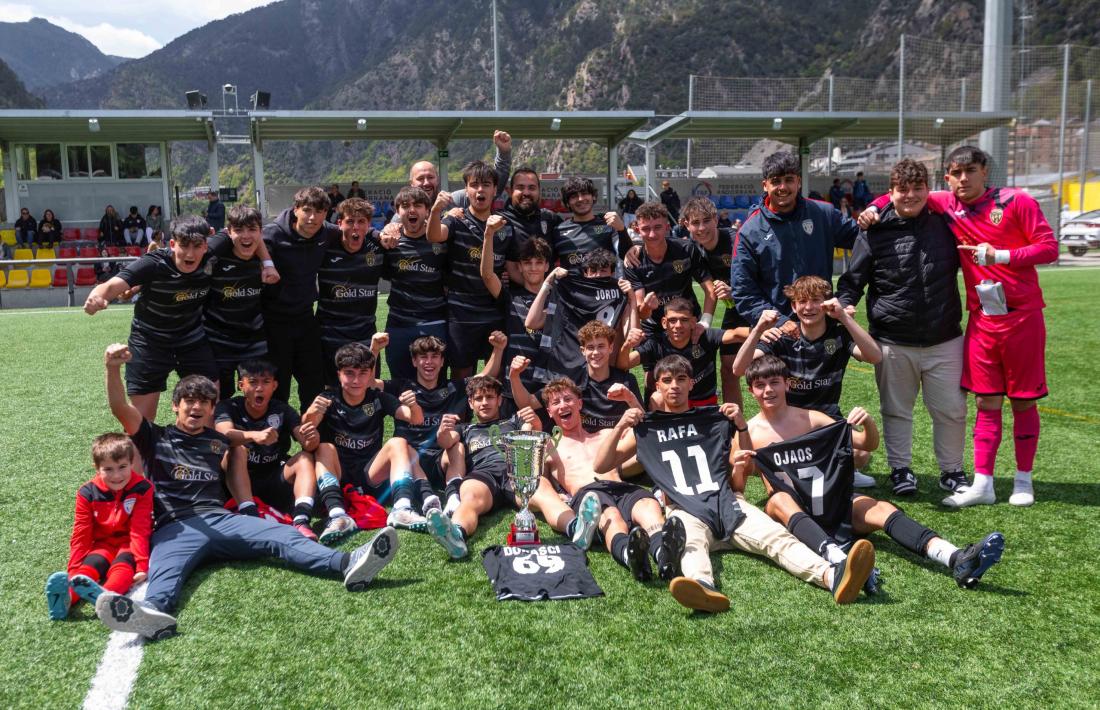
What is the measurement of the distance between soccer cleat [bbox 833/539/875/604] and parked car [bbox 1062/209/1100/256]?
77.4 feet

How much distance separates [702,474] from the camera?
4.31 metres

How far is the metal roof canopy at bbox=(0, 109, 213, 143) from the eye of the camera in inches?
810

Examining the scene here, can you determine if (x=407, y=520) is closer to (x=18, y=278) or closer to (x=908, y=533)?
(x=908, y=533)

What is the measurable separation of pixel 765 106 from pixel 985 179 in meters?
20.0

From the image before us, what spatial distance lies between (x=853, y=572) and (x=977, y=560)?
1.89 ft

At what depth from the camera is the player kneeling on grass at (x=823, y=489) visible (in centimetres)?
394

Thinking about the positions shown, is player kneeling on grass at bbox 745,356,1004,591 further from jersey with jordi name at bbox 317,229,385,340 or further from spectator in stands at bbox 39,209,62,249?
spectator in stands at bbox 39,209,62,249

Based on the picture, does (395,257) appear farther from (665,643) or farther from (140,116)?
(140,116)

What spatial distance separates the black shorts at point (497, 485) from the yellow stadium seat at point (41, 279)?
1600cm

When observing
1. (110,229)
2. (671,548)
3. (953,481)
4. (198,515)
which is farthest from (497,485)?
(110,229)

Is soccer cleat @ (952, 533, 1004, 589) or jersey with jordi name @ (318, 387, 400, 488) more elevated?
jersey with jordi name @ (318, 387, 400, 488)

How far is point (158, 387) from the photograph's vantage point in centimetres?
511

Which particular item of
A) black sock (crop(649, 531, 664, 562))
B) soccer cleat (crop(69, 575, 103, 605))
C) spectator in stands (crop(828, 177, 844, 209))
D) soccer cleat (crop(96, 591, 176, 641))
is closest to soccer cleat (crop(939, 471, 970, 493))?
black sock (crop(649, 531, 664, 562))

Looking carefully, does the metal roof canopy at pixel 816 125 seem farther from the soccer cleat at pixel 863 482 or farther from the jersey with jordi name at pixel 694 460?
the jersey with jordi name at pixel 694 460
